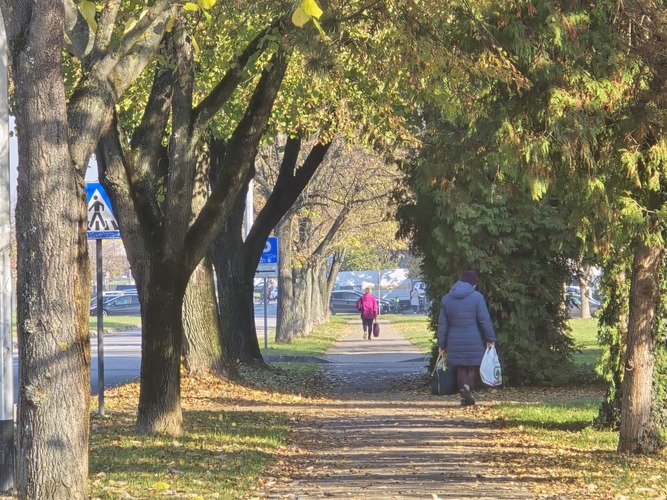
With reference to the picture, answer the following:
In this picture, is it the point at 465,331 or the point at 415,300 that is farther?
the point at 415,300

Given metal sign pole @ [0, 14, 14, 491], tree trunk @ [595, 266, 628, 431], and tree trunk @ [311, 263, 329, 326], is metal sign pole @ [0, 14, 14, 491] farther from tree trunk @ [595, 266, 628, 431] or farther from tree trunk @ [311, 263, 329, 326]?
tree trunk @ [311, 263, 329, 326]

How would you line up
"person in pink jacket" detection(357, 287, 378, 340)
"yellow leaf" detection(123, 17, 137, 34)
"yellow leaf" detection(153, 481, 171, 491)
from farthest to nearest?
"person in pink jacket" detection(357, 287, 378, 340) < "yellow leaf" detection(153, 481, 171, 491) < "yellow leaf" detection(123, 17, 137, 34)

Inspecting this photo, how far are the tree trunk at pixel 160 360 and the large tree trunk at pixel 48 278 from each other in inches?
188

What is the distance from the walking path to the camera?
9.16 m

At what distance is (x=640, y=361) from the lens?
10789 millimetres

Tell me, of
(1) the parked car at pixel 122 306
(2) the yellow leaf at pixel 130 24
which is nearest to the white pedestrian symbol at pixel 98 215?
(2) the yellow leaf at pixel 130 24

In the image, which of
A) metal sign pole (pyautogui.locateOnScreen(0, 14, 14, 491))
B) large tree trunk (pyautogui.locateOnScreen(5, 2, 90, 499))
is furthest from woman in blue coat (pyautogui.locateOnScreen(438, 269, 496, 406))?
large tree trunk (pyautogui.locateOnScreen(5, 2, 90, 499))

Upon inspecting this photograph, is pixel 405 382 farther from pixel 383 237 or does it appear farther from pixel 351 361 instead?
pixel 383 237

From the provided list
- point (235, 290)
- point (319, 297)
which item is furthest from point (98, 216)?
point (319, 297)

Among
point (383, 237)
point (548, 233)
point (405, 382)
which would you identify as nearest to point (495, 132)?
point (548, 233)

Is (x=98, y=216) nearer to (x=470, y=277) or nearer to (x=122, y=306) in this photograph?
(x=470, y=277)

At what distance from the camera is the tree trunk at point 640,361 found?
10.7 meters

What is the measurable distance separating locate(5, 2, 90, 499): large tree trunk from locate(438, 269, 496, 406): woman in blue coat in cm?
816

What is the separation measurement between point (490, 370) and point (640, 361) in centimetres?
366
